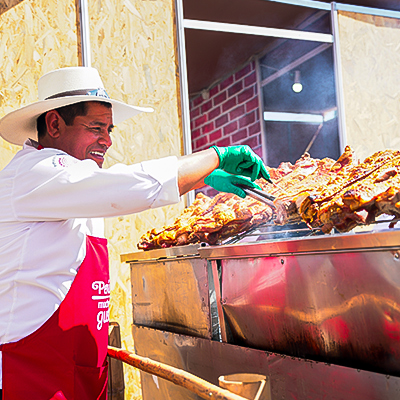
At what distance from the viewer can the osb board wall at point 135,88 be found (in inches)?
153

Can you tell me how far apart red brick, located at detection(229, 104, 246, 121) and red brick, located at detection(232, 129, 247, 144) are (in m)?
0.18

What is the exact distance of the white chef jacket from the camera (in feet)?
5.62

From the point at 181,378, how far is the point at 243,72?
3670 millimetres

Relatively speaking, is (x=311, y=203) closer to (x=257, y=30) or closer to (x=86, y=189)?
(x=86, y=189)

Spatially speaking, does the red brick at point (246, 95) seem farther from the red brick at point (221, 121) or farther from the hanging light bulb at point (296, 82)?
the hanging light bulb at point (296, 82)

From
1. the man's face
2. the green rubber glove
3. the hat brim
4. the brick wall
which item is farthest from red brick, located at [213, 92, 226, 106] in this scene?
the man's face

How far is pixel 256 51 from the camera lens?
15.3ft

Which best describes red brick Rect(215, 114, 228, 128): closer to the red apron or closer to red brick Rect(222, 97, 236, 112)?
red brick Rect(222, 97, 236, 112)

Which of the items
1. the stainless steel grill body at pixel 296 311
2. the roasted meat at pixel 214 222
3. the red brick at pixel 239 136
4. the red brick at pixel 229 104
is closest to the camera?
the stainless steel grill body at pixel 296 311

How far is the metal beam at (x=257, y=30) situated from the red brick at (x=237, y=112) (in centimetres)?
75

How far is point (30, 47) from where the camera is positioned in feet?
12.5

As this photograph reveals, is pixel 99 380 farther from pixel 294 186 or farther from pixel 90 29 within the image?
pixel 90 29

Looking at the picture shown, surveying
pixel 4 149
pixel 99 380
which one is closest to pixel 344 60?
pixel 4 149

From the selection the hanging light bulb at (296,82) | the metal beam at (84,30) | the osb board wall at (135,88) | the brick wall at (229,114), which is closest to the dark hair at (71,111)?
the osb board wall at (135,88)
